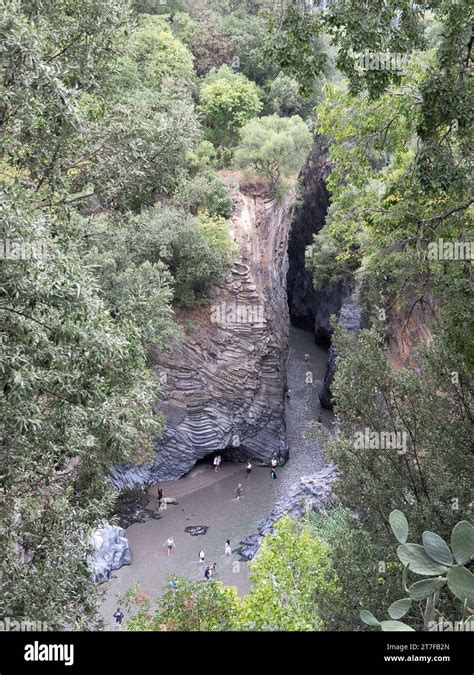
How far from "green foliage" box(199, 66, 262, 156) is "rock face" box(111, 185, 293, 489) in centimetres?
598

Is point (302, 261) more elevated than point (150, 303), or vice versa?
point (150, 303)

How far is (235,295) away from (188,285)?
2517 millimetres

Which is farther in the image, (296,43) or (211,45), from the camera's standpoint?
(211,45)

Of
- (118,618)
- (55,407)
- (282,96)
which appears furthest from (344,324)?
(55,407)

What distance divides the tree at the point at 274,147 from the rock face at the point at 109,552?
18576mm

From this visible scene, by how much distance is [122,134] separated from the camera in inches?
304

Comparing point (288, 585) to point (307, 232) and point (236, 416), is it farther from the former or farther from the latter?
point (307, 232)

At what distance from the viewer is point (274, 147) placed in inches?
1137

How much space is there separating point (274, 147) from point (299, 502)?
16.7 meters

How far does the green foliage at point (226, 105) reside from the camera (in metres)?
31.8

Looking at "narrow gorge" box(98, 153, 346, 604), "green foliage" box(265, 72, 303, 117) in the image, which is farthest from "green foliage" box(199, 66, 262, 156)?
"narrow gorge" box(98, 153, 346, 604)
